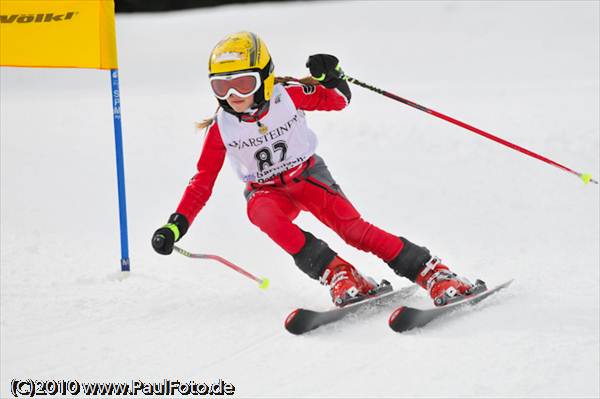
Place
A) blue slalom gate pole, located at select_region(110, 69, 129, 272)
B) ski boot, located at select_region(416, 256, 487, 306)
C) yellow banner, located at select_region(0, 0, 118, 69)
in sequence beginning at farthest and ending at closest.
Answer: blue slalom gate pole, located at select_region(110, 69, 129, 272) → yellow banner, located at select_region(0, 0, 118, 69) → ski boot, located at select_region(416, 256, 487, 306)

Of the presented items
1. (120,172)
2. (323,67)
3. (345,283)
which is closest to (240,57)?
(323,67)

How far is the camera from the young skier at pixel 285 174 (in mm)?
3742

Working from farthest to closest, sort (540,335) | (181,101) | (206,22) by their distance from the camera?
1. (206,22)
2. (181,101)
3. (540,335)

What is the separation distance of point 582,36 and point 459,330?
9.76 meters

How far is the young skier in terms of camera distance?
3.74 metres

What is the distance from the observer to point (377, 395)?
9.38ft

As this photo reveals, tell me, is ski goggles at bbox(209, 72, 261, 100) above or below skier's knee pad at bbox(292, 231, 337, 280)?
above

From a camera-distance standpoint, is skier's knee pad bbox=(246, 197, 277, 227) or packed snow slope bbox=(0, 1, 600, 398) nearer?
packed snow slope bbox=(0, 1, 600, 398)

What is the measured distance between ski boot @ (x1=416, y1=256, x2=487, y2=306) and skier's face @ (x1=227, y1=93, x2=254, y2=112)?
4.10ft

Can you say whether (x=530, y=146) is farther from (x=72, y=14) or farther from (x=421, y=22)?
(x=421, y=22)

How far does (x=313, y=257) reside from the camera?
12.3ft

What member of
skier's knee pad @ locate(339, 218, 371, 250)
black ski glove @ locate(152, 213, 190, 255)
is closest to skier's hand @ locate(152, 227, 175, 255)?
black ski glove @ locate(152, 213, 190, 255)

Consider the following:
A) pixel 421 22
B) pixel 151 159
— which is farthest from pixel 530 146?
pixel 421 22

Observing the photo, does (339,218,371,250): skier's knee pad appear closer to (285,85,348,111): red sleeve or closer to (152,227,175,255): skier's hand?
(285,85,348,111): red sleeve
